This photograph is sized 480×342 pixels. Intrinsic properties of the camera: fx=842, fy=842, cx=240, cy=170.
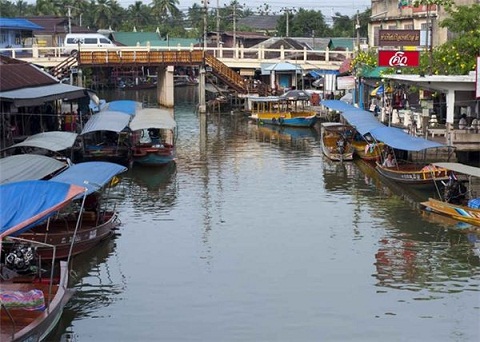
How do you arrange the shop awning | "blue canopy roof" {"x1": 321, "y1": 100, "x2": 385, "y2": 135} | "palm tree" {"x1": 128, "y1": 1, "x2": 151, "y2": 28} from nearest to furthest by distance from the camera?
the shop awning → "blue canopy roof" {"x1": 321, "y1": 100, "x2": 385, "y2": 135} → "palm tree" {"x1": 128, "y1": 1, "x2": 151, "y2": 28}

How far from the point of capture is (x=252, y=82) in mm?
65438

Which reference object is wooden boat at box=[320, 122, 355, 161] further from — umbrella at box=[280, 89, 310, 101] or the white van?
the white van

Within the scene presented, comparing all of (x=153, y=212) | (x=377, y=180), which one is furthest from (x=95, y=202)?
(x=377, y=180)

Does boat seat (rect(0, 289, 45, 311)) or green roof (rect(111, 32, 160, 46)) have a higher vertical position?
green roof (rect(111, 32, 160, 46))

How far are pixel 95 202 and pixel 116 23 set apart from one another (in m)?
97.2

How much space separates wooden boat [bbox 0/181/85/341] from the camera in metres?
15.9

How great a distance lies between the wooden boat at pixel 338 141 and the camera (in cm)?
4009

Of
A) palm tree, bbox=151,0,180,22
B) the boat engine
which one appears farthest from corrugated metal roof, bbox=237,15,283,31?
the boat engine

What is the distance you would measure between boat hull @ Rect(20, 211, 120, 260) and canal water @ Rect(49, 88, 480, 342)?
44cm

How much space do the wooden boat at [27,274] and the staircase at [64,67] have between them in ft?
132

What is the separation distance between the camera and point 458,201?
27.9 m

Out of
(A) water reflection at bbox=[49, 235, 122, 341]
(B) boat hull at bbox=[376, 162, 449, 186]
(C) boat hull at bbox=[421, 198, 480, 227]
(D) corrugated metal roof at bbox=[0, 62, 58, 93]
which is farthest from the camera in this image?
(D) corrugated metal roof at bbox=[0, 62, 58, 93]

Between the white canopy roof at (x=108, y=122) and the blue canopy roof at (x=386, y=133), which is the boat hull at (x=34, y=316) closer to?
the blue canopy roof at (x=386, y=133)

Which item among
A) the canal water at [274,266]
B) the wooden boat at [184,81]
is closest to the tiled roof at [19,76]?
the canal water at [274,266]
